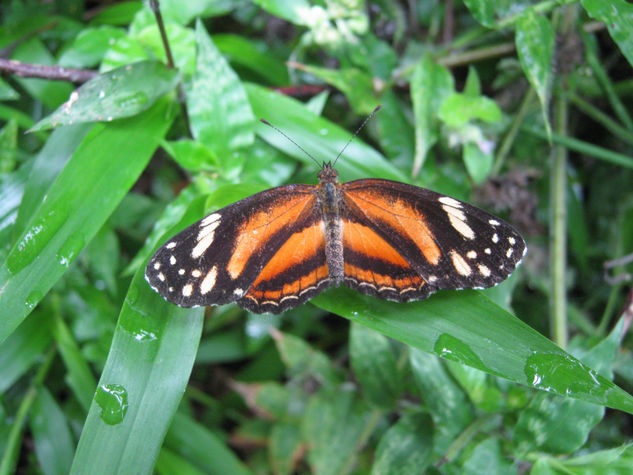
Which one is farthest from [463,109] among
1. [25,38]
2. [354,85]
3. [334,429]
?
[25,38]

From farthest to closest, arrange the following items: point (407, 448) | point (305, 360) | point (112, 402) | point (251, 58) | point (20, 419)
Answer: point (251, 58) < point (305, 360) < point (20, 419) < point (407, 448) < point (112, 402)

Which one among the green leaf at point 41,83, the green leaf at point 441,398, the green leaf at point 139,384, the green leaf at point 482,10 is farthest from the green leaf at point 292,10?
the green leaf at point 441,398

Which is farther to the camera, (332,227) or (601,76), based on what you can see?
(601,76)

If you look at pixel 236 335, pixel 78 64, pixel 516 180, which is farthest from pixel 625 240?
pixel 78 64

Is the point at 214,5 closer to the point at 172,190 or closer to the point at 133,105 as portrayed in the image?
the point at 133,105

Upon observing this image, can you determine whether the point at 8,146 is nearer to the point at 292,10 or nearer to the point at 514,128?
the point at 292,10

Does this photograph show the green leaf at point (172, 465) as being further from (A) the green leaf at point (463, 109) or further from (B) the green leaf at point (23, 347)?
(A) the green leaf at point (463, 109)
